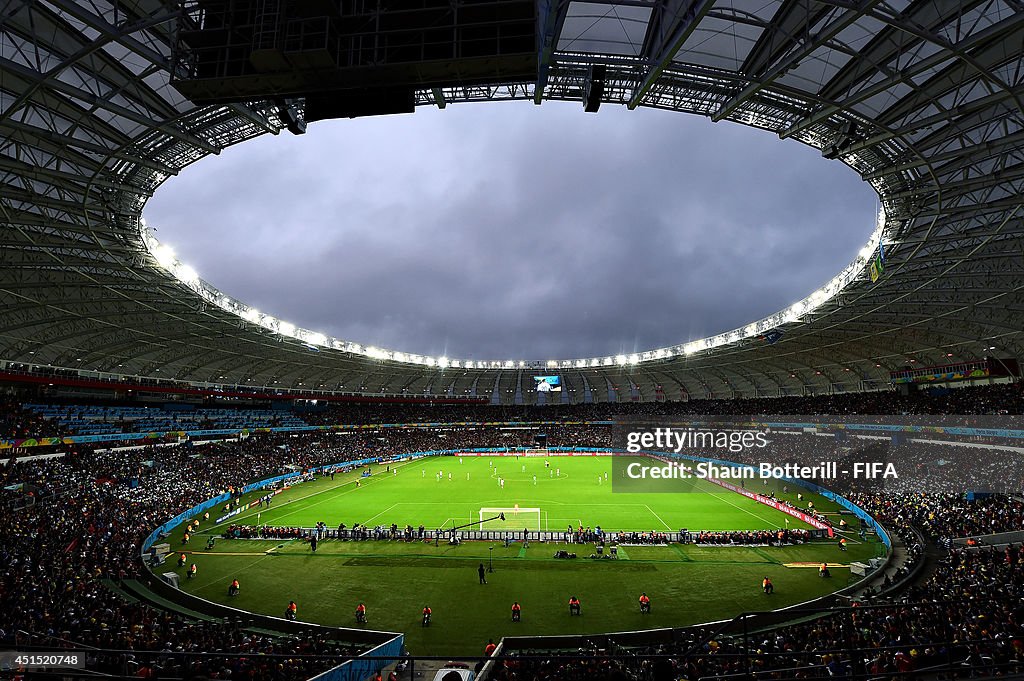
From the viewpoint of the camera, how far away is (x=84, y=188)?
907 inches

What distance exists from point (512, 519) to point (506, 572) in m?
12.1

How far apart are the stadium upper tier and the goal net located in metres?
27.6

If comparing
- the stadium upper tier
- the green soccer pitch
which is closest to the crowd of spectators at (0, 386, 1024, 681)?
the green soccer pitch

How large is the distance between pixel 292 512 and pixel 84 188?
29913 millimetres

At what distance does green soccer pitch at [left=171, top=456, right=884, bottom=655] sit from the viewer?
22.0 meters

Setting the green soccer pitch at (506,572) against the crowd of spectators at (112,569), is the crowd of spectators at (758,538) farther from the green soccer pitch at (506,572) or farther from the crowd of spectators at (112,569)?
the crowd of spectators at (112,569)

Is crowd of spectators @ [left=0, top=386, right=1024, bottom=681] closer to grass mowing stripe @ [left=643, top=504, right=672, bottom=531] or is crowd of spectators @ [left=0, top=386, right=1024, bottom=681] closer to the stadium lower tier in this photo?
the stadium lower tier

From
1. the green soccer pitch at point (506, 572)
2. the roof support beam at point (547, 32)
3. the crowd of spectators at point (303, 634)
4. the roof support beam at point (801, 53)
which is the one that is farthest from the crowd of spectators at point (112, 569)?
the roof support beam at point (801, 53)

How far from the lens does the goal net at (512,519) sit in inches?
1485

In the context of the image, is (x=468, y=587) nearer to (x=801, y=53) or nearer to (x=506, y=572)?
(x=506, y=572)

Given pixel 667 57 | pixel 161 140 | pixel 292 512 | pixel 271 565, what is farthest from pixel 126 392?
pixel 667 57

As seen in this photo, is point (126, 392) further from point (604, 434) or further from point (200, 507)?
point (604, 434)

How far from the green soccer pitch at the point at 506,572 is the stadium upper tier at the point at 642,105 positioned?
18280 millimetres

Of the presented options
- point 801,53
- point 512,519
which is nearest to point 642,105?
point 801,53
